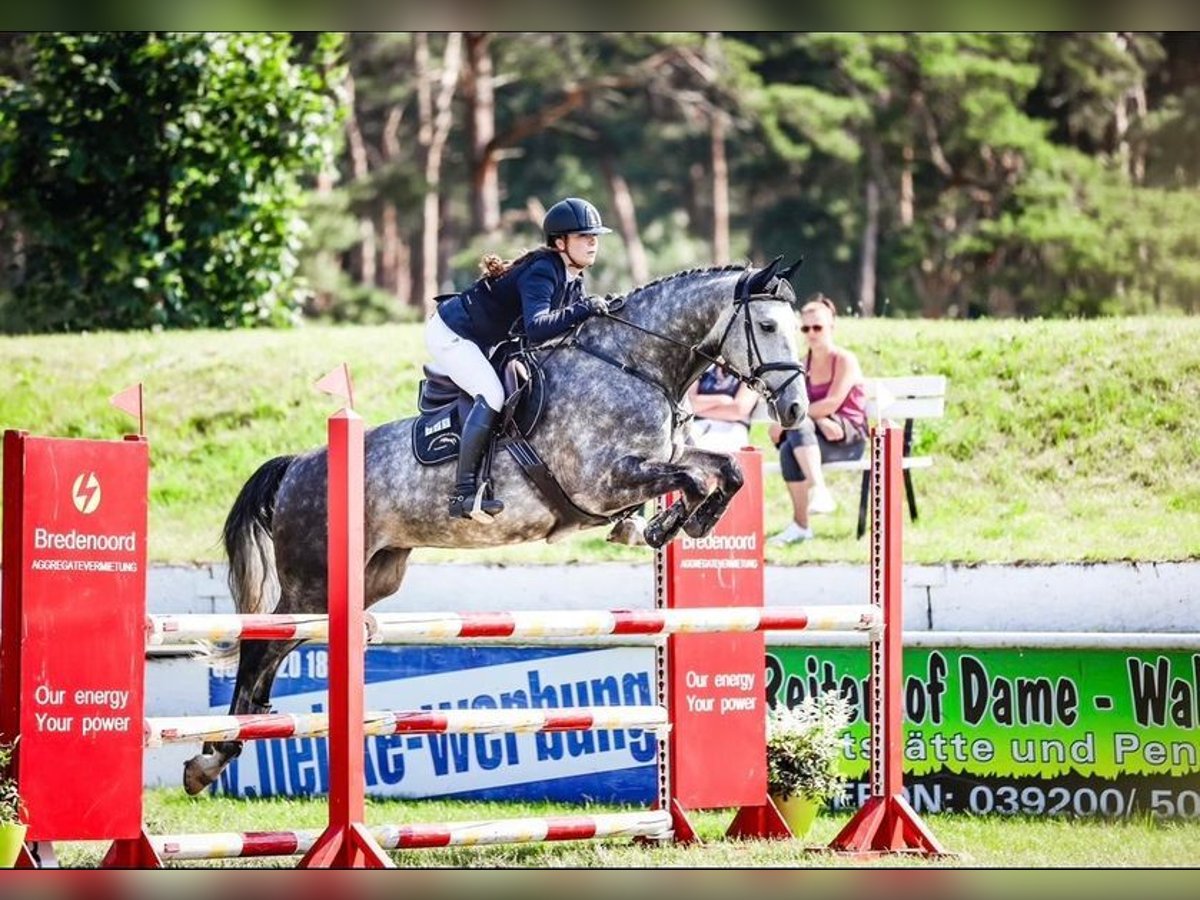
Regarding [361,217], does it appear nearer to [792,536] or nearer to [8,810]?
[792,536]

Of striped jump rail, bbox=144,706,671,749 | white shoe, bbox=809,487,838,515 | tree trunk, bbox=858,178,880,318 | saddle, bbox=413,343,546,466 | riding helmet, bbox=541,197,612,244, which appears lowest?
striped jump rail, bbox=144,706,671,749

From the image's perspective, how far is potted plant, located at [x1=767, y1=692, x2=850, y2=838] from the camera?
245 inches

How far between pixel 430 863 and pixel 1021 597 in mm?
3254

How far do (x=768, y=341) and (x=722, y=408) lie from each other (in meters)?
3.18

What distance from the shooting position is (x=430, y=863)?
18.8 ft

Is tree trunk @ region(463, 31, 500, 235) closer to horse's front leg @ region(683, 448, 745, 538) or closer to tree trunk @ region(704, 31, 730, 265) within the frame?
tree trunk @ region(704, 31, 730, 265)

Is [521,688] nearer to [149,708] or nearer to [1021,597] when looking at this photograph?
[149,708]

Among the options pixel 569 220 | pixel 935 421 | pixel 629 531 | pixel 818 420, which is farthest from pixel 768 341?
pixel 935 421

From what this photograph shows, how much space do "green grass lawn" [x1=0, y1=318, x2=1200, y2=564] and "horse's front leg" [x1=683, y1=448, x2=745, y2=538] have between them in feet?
9.41

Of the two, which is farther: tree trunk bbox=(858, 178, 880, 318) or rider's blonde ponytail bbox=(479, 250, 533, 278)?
tree trunk bbox=(858, 178, 880, 318)

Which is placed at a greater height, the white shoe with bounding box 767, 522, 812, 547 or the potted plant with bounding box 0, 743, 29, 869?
the white shoe with bounding box 767, 522, 812, 547

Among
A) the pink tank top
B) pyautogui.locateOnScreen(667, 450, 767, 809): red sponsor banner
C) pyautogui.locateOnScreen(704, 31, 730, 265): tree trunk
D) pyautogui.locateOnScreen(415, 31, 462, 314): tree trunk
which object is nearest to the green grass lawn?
the pink tank top

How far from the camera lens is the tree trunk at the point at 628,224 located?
1179 inches
